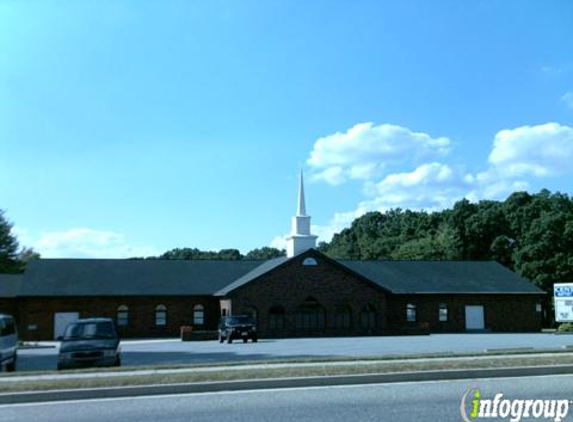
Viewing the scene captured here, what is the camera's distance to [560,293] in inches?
1076

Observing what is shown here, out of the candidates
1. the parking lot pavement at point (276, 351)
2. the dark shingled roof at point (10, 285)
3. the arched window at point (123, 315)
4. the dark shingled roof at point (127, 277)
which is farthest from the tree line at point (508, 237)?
the dark shingled roof at point (10, 285)

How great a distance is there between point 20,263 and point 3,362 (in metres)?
57.2

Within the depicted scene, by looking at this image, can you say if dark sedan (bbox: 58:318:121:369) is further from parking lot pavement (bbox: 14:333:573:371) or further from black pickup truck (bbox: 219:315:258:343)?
black pickup truck (bbox: 219:315:258:343)

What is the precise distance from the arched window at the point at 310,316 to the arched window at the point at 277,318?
106 centimetres

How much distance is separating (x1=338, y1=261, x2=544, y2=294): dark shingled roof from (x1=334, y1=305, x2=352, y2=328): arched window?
4091mm

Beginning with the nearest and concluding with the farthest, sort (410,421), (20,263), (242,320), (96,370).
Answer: (410,421), (96,370), (242,320), (20,263)

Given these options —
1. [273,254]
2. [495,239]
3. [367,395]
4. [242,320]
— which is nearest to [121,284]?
[242,320]

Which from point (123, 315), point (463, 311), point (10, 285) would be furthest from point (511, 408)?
point (10, 285)

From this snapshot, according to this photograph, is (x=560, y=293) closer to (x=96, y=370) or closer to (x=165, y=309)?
(x=96, y=370)

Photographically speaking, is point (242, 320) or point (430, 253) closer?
point (242, 320)

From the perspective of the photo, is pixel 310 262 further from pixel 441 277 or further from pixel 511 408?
pixel 511 408

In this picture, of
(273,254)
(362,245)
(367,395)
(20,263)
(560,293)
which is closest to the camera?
(367,395)

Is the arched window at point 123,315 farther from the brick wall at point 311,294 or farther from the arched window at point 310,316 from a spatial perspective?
the arched window at point 310,316

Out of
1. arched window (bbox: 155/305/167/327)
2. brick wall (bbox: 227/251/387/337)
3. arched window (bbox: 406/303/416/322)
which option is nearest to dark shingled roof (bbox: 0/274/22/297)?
arched window (bbox: 155/305/167/327)
